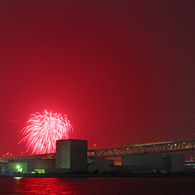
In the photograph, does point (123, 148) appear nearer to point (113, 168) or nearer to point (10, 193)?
point (113, 168)

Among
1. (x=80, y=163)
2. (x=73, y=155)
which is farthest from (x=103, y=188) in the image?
(x=80, y=163)

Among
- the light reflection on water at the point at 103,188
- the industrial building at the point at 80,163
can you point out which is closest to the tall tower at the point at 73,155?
the industrial building at the point at 80,163

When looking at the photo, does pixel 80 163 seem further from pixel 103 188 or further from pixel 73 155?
pixel 103 188

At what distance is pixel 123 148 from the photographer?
153500mm

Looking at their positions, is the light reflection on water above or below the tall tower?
below

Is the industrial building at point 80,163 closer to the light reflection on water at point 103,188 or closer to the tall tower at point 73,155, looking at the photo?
the tall tower at point 73,155

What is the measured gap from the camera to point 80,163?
3959 inches

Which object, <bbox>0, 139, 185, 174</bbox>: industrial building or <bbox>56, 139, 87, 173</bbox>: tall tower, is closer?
<bbox>56, 139, 87, 173</bbox>: tall tower

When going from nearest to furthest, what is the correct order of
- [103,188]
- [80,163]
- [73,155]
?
[103,188] → [73,155] → [80,163]

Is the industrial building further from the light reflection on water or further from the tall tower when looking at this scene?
the light reflection on water

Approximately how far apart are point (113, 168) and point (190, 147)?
30829mm

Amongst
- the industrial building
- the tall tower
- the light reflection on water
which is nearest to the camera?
the light reflection on water

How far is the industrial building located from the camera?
100 metres

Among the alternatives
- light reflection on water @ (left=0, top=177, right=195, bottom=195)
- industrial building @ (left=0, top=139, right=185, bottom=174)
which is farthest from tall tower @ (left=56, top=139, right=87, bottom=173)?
light reflection on water @ (left=0, top=177, right=195, bottom=195)
